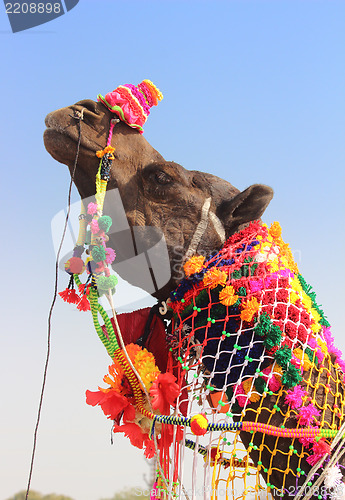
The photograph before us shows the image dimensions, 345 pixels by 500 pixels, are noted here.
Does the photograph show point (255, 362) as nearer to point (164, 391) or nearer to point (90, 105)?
point (164, 391)

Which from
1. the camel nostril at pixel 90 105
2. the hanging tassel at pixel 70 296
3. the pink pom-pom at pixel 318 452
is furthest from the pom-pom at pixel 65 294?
the pink pom-pom at pixel 318 452

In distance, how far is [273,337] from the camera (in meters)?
2.36

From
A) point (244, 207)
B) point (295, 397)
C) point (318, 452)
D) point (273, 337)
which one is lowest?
point (318, 452)

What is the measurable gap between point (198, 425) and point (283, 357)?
0.52 m

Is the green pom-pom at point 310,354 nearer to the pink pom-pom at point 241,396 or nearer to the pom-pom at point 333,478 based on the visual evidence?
the pink pom-pom at point 241,396

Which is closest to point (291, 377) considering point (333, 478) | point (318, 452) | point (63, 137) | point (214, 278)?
point (318, 452)

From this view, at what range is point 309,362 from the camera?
7.86 feet

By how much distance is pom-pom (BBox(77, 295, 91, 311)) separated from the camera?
8.49ft

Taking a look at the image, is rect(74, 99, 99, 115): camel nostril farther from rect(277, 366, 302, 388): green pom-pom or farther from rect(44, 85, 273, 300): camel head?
rect(277, 366, 302, 388): green pom-pom

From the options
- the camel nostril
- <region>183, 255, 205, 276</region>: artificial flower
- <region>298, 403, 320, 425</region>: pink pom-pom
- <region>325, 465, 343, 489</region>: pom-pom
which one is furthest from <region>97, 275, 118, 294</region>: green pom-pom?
<region>325, 465, 343, 489</region>: pom-pom

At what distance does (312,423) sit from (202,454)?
2.23ft

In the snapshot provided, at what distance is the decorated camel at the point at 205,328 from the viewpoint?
7.55 feet

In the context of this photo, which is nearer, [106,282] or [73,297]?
[106,282]

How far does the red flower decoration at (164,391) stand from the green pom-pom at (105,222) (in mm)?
801
